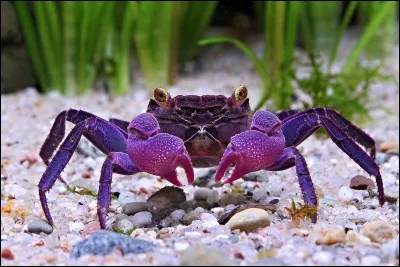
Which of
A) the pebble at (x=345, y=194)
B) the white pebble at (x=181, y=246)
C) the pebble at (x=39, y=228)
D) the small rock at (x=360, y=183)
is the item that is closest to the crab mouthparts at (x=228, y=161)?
the white pebble at (x=181, y=246)

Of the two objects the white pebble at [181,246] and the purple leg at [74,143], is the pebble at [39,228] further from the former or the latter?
the white pebble at [181,246]

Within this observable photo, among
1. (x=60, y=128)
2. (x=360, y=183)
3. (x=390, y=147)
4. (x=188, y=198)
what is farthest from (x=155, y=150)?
(x=390, y=147)

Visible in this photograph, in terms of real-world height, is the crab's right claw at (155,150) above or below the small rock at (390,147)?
below

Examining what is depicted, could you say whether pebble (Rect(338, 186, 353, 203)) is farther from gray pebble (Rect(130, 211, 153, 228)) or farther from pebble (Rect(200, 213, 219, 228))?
gray pebble (Rect(130, 211, 153, 228))

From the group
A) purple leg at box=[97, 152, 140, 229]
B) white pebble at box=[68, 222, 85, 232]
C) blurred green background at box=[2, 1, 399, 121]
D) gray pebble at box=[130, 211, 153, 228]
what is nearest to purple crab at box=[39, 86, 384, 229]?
purple leg at box=[97, 152, 140, 229]

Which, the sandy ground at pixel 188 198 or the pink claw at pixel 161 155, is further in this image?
the pink claw at pixel 161 155

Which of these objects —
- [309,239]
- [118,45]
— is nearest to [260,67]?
[118,45]
